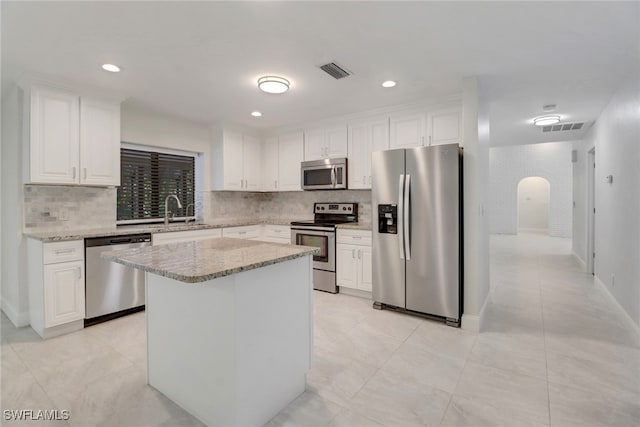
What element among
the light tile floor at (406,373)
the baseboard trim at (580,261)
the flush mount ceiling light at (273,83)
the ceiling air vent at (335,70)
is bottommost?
the light tile floor at (406,373)

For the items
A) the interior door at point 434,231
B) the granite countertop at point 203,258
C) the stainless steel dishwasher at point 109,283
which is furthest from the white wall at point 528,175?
the stainless steel dishwasher at point 109,283

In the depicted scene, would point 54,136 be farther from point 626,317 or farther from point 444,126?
point 626,317

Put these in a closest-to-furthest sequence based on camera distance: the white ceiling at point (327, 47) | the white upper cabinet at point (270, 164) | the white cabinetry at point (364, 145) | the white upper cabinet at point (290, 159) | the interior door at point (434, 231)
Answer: the white ceiling at point (327, 47) < the interior door at point (434, 231) < the white cabinetry at point (364, 145) < the white upper cabinet at point (290, 159) < the white upper cabinet at point (270, 164)

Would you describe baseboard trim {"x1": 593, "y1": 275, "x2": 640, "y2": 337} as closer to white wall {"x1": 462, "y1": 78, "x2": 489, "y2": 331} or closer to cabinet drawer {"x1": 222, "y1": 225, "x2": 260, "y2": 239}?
A: white wall {"x1": 462, "y1": 78, "x2": 489, "y2": 331}

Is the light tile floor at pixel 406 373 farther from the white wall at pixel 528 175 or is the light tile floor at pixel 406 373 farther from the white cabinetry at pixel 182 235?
the white wall at pixel 528 175

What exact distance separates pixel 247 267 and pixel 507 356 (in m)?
2.22

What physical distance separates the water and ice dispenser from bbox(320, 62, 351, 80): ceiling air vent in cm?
141

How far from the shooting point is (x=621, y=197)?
3271 mm

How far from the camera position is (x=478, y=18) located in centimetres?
202

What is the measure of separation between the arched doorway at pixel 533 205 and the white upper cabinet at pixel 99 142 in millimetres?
12048

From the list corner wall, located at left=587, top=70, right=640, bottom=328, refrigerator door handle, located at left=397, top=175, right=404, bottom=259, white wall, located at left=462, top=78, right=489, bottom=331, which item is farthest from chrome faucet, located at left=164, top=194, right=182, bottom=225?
corner wall, located at left=587, top=70, right=640, bottom=328

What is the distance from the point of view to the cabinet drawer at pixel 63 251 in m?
2.81

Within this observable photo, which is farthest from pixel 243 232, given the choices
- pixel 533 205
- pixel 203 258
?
pixel 533 205

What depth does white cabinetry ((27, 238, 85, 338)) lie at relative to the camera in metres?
2.82
